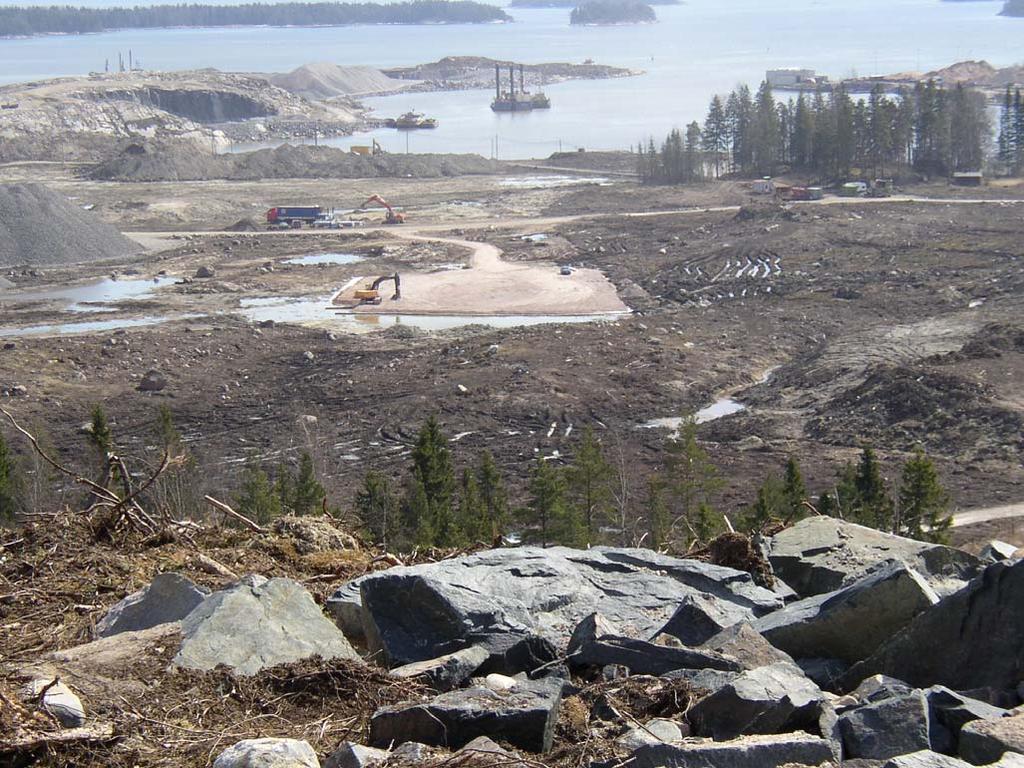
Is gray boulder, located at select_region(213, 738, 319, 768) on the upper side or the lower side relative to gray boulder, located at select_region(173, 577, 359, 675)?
upper

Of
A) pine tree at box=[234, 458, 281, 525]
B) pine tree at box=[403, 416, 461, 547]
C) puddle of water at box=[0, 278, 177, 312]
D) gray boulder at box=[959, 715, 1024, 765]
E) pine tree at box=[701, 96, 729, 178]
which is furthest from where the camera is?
pine tree at box=[701, 96, 729, 178]

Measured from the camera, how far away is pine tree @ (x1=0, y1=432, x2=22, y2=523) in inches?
812


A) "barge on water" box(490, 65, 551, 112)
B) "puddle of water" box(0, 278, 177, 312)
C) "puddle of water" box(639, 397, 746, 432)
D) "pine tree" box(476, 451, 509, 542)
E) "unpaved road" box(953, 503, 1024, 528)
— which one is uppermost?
"barge on water" box(490, 65, 551, 112)

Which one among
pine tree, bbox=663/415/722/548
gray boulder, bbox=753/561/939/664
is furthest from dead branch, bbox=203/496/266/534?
pine tree, bbox=663/415/722/548

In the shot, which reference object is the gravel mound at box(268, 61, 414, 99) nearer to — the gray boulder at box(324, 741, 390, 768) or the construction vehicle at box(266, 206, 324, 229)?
the construction vehicle at box(266, 206, 324, 229)

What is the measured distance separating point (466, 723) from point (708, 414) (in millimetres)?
25790

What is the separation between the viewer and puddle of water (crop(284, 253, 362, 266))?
49500 mm

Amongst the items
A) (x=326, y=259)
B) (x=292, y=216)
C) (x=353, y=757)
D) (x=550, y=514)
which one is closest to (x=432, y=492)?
(x=550, y=514)

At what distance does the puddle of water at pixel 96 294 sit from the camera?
41.6 meters

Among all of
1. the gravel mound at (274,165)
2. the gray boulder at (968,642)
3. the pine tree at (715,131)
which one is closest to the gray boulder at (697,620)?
the gray boulder at (968,642)

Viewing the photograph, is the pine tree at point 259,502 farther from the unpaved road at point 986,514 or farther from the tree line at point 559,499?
the unpaved road at point 986,514

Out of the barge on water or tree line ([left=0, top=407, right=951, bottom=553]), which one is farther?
the barge on water

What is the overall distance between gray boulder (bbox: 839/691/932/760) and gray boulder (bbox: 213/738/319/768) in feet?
5.23

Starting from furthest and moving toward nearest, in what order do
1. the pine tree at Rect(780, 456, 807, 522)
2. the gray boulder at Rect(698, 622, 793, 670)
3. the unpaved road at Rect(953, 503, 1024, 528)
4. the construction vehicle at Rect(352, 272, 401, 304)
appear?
1. the construction vehicle at Rect(352, 272, 401, 304)
2. the unpaved road at Rect(953, 503, 1024, 528)
3. the pine tree at Rect(780, 456, 807, 522)
4. the gray boulder at Rect(698, 622, 793, 670)
